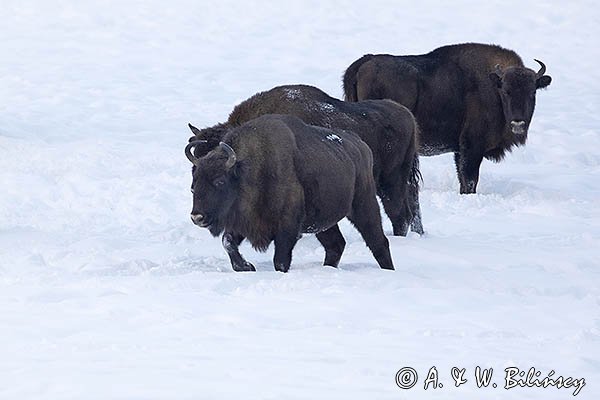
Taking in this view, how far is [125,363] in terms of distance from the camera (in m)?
5.90

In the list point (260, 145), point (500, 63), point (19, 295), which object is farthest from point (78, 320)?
point (500, 63)

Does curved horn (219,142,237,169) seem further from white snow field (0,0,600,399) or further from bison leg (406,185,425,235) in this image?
bison leg (406,185,425,235)

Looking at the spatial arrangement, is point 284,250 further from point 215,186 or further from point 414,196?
point 414,196

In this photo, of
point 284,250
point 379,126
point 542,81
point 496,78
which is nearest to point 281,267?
point 284,250

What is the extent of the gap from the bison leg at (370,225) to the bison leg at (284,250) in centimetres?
76

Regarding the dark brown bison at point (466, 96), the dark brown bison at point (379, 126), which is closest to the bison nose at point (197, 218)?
the dark brown bison at point (379, 126)

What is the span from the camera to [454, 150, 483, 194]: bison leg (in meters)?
14.6

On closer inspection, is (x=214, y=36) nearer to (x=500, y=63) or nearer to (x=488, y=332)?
(x=500, y=63)

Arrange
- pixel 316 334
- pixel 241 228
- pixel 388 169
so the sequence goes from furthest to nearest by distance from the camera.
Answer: pixel 388 169, pixel 241 228, pixel 316 334

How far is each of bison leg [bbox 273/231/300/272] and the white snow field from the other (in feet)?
0.82

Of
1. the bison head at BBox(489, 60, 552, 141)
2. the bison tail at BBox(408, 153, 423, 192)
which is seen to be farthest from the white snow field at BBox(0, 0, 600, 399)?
the bison head at BBox(489, 60, 552, 141)

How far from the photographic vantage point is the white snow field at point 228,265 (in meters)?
5.89

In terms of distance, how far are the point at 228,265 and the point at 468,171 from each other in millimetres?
5664

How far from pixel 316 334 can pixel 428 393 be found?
127 centimetres
